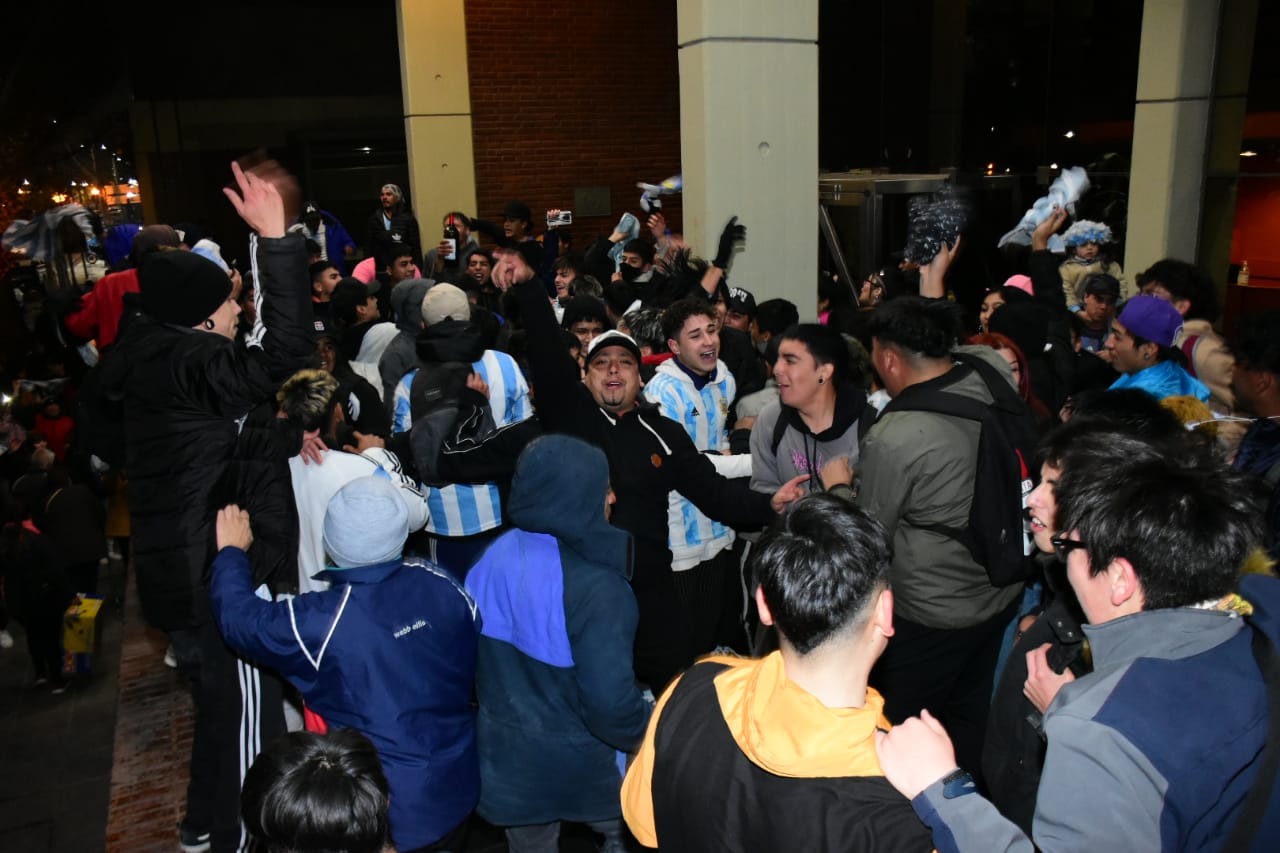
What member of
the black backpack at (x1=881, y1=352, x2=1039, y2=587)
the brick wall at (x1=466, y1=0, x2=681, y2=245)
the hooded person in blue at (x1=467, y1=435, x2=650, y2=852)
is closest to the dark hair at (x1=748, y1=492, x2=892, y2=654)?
the hooded person in blue at (x1=467, y1=435, x2=650, y2=852)

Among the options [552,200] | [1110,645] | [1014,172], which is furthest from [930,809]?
[552,200]

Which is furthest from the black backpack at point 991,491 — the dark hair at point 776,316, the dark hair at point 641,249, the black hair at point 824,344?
the dark hair at point 641,249

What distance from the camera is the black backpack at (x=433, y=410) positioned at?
4.39 meters

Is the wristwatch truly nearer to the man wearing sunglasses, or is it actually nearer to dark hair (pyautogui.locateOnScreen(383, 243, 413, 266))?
the man wearing sunglasses

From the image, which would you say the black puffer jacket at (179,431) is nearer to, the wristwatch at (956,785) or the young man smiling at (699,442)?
the young man smiling at (699,442)

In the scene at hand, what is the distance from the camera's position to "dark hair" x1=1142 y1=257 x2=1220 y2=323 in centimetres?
612

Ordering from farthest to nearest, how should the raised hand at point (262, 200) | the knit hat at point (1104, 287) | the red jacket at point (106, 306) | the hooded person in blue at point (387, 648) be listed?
the red jacket at point (106, 306) → the knit hat at point (1104, 287) → the raised hand at point (262, 200) → the hooded person in blue at point (387, 648)

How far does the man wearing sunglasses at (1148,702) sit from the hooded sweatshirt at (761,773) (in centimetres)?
6

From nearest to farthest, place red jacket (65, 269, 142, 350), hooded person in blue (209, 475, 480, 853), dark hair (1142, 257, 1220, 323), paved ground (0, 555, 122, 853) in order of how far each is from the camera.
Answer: hooded person in blue (209, 475, 480, 853) → paved ground (0, 555, 122, 853) → dark hair (1142, 257, 1220, 323) → red jacket (65, 269, 142, 350)

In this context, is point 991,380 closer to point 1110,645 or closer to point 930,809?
point 1110,645

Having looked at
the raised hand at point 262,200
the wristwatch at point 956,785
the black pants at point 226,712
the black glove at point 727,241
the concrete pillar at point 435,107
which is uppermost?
the concrete pillar at point 435,107

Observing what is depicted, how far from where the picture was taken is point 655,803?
2.04 metres

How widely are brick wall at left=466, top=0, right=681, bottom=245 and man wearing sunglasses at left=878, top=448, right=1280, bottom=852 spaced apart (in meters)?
13.0

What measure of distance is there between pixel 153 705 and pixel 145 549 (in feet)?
8.66
